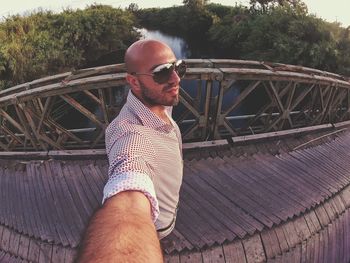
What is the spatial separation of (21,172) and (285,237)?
260 inches

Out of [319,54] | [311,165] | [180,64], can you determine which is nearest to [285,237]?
[311,165]

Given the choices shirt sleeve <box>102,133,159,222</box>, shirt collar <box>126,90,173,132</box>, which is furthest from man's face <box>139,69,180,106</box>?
shirt sleeve <box>102,133,159,222</box>

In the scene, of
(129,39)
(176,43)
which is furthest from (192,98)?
(176,43)

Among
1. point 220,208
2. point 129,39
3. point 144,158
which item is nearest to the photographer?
point 144,158

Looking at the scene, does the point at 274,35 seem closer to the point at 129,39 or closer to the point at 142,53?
the point at 129,39

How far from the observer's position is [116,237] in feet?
5.98

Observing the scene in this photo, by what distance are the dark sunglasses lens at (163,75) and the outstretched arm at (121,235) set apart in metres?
1.45

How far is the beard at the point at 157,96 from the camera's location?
11.6 feet

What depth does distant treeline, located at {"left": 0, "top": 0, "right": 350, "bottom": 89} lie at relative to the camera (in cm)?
2668

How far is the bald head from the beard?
20cm

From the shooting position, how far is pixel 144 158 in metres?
2.90

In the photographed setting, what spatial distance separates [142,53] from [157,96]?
449mm

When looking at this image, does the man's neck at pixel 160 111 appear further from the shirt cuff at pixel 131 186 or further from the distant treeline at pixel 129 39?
the distant treeline at pixel 129 39

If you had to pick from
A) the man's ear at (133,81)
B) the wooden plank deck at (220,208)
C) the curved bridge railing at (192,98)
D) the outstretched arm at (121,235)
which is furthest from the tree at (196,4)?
the outstretched arm at (121,235)
